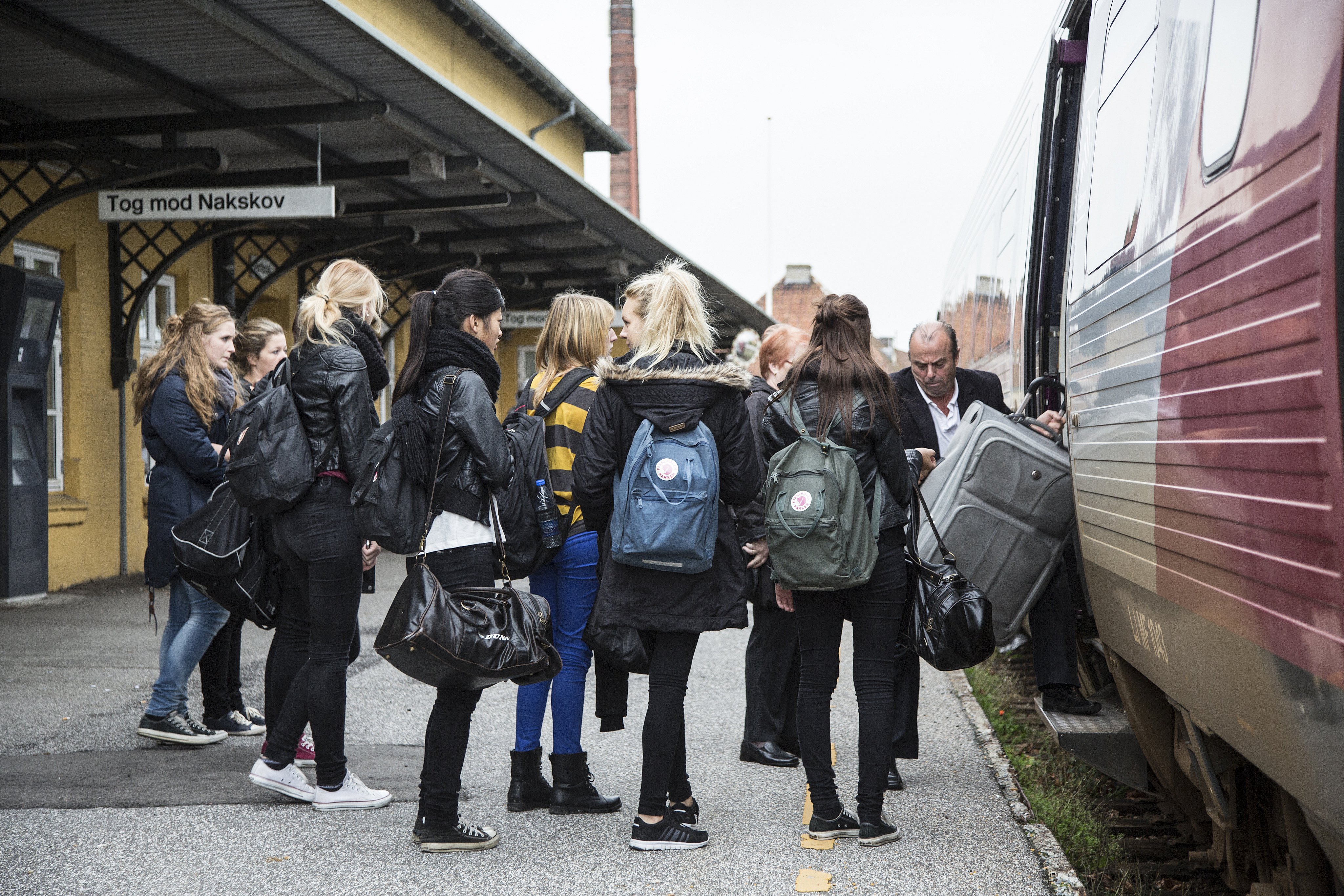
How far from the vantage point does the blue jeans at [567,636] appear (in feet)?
14.7

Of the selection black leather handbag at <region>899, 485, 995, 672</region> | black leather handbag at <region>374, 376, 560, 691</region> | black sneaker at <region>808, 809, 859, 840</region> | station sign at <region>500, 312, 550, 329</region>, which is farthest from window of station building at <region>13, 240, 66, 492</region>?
black leather handbag at <region>899, 485, 995, 672</region>

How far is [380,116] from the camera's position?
8.42m

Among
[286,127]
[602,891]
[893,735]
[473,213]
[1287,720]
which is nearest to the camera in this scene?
[1287,720]

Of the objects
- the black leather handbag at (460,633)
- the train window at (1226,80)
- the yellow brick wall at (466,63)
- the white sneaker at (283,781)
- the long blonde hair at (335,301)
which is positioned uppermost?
the yellow brick wall at (466,63)

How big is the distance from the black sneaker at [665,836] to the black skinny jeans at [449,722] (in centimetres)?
60

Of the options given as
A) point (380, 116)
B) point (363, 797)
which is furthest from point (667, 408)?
point (380, 116)

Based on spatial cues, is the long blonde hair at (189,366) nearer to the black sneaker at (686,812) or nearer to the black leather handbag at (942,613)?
the black sneaker at (686,812)

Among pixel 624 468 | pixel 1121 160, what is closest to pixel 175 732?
pixel 624 468

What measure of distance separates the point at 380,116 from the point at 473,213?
193 inches

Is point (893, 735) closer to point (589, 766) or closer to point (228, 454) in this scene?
point (589, 766)

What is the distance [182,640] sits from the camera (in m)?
5.36

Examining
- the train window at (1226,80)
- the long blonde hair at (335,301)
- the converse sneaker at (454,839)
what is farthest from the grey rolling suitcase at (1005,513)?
the long blonde hair at (335,301)

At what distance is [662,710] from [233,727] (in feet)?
8.17

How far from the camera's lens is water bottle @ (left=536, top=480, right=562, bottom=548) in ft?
14.0
